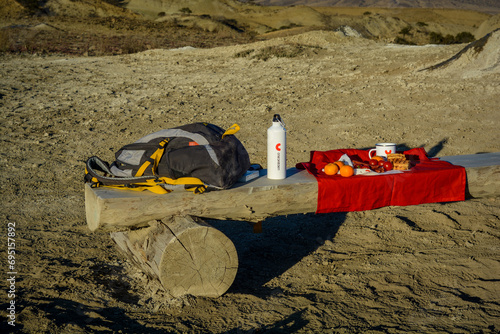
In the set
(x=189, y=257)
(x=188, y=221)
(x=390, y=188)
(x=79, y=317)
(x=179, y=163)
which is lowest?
(x=79, y=317)

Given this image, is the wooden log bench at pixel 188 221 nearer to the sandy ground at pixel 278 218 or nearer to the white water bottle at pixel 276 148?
the white water bottle at pixel 276 148

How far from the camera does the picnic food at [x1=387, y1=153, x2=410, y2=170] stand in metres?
3.79

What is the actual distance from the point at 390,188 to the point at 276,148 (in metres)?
0.99

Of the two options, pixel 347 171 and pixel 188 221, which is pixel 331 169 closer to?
pixel 347 171

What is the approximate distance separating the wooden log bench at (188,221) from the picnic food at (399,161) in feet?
2.58

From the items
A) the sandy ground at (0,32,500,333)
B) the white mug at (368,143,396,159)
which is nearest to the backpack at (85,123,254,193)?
the sandy ground at (0,32,500,333)

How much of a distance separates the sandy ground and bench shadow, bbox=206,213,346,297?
0.07 ft

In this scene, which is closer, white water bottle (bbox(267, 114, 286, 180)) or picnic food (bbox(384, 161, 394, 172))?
white water bottle (bbox(267, 114, 286, 180))

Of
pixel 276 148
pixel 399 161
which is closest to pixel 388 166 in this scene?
pixel 399 161

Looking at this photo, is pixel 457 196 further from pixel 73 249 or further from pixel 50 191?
pixel 50 191

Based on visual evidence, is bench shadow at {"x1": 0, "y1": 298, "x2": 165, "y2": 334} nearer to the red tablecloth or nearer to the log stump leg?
the log stump leg

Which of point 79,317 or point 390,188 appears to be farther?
point 390,188

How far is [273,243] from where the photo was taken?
14.3ft

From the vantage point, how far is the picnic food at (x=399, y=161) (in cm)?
→ 379
